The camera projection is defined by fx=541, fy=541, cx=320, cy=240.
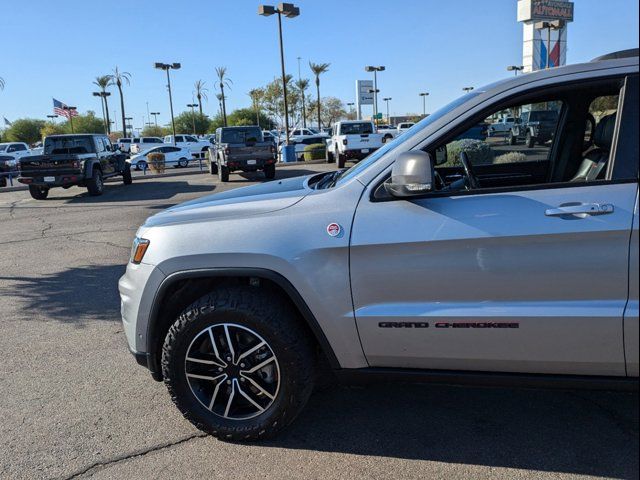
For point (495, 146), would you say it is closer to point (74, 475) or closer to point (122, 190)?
point (74, 475)

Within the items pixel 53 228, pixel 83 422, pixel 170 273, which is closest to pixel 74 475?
pixel 83 422

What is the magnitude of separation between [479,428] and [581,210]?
139 cm

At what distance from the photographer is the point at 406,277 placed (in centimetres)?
261

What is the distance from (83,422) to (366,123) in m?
20.9

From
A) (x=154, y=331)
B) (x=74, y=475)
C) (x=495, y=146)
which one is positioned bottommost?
(x=74, y=475)

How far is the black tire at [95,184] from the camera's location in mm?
16203

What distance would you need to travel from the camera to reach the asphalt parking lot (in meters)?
2.76

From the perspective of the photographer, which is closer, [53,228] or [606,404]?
[606,404]

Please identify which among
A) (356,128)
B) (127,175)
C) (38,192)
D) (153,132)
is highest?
(153,132)

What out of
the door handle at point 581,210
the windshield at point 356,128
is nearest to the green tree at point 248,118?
the windshield at point 356,128

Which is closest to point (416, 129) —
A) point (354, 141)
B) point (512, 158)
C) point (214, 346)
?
point (512, 158)

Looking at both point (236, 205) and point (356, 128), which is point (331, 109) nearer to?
point (356, 128)

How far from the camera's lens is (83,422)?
3.33 meters

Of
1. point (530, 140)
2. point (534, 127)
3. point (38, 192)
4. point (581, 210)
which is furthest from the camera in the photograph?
point (38, 192)
